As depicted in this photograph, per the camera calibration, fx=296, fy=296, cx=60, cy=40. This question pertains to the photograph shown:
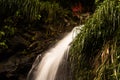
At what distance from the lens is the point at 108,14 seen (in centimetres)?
509

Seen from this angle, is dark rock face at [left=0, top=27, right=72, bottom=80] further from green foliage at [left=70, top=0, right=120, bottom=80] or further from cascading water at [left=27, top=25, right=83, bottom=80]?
green foliage at [left=70, top=0, right=120, bottom=80]

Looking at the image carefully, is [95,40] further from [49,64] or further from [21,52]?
[21,52]

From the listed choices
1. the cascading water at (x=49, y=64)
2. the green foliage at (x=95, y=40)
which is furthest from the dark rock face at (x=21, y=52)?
the green foliage at (x=95, y=40)

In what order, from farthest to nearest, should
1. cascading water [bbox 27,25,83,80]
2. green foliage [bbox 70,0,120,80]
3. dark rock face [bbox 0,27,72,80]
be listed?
dark rock face [bbox 0,27,72,80], cascading water [bbox 27,25,83,80], green foliage [bbox 70,0,120,80]

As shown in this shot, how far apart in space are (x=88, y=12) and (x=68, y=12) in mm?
873

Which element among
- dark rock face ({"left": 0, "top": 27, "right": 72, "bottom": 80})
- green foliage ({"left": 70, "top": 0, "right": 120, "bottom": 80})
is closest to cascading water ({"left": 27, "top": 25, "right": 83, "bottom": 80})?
dark rock face ({"left": 0, "top": 27, "right": 72, "bottom": 80})

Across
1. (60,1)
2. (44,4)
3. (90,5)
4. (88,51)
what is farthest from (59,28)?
(88,51)

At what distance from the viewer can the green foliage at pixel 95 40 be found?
4906 millimetres

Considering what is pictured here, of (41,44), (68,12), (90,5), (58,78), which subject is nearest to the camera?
(58,78)

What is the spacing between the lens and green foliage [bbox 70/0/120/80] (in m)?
4.91

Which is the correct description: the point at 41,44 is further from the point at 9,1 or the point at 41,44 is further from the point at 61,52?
the point at 9,1

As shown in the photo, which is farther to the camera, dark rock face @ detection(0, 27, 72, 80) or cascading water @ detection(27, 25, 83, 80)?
dark rock face @ detection(0, 27, 72, 80)

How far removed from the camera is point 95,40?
5.05m

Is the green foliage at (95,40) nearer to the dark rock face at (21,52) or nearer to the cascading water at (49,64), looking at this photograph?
the cascading water at (49,64)
